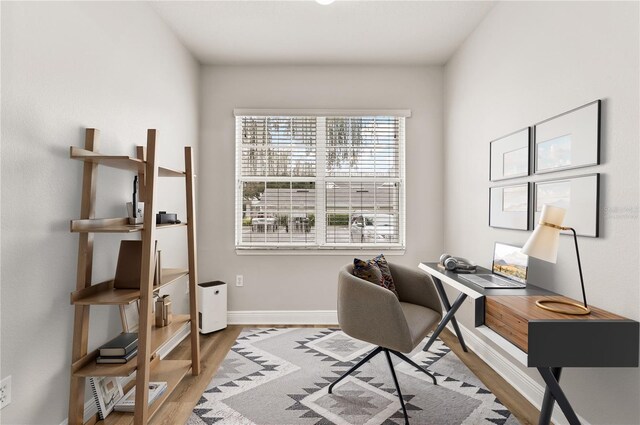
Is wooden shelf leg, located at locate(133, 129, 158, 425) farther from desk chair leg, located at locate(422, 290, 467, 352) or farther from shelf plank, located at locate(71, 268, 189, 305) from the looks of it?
desk chair leg, located at locate(422, 290, 467, 352)

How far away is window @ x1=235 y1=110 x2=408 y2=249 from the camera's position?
3760 millimetres

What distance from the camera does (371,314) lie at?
83.4 inches

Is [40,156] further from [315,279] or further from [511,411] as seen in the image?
[511,411]

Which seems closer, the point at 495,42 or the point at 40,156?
the point at 40,156

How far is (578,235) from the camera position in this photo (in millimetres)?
1788

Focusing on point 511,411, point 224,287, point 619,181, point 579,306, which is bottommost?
point 511,411

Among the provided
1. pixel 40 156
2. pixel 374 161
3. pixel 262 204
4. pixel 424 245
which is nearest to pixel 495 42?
pixel 374 161

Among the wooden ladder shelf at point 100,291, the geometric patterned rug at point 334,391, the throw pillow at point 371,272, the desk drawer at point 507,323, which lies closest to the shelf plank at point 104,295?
the wooden ladder shelf at point 100,291

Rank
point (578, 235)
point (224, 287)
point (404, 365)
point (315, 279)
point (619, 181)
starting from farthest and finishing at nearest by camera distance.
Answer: point (315, 279)
point (224, 287)
point (404, 365)
point (578, 235)
point (619, 181)

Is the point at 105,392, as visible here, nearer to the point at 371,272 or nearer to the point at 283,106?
the point at 371,272

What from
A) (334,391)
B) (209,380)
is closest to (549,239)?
(334,391)

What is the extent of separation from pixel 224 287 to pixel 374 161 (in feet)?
6.81

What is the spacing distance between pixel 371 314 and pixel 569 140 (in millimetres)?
1483

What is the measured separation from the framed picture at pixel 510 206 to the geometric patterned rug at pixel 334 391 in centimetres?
113
